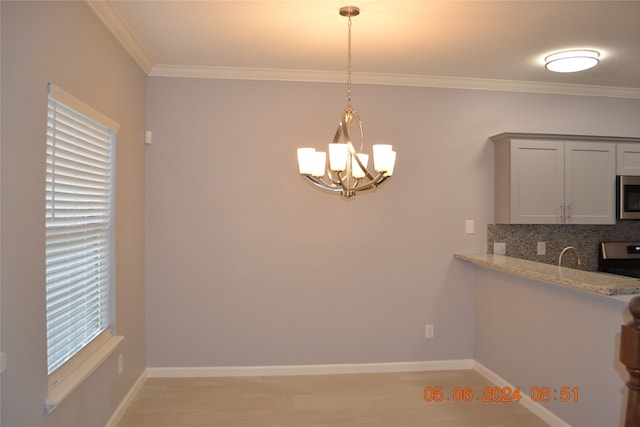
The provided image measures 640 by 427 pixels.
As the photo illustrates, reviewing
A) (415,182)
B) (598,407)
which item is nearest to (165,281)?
(415,182)

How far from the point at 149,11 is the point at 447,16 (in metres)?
1.74

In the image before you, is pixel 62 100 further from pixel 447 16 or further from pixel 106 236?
pixel 447 16

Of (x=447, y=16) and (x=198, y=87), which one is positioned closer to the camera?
(x=447, y=16)

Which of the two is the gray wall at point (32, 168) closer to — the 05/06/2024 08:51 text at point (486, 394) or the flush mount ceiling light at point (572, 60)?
the 05/06/2024 08:51 text at point (486, 394)

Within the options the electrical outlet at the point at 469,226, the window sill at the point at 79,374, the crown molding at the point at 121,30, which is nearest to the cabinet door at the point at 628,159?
the electrical outlet at the point at 469,226

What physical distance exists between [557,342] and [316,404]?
5.44 ft

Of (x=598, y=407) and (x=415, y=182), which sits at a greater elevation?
(x=415, y=182)

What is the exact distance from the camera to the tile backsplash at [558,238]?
157 inches

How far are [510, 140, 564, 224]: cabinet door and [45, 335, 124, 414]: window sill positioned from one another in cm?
312

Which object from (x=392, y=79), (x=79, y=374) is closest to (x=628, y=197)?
(x=392, y=79)

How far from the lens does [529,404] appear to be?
123 inches

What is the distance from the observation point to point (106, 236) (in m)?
2.83

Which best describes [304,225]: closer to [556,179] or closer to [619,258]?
[556,179]

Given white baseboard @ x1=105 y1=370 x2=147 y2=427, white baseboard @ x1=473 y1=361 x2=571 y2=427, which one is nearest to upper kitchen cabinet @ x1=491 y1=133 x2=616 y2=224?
white baseboard @ x1=473 y1=361 x2=571 y2=427
